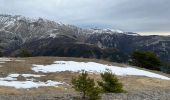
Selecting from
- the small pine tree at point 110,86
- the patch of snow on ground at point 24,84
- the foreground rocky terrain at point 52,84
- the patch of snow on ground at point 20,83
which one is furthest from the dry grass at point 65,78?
the small pine tree at point 110,86

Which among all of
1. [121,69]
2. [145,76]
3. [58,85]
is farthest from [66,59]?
[58,85]

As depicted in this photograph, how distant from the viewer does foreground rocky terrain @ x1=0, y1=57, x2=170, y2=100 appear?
3684cm

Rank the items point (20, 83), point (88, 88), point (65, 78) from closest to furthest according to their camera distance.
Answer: point (88, 88), point (20, 83), point (65, 78)

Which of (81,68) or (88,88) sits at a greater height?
(88,88)

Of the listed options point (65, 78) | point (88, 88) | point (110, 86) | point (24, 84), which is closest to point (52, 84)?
point (24, 84)

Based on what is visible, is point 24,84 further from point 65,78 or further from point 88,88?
point 88,88

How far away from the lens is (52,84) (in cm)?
4741

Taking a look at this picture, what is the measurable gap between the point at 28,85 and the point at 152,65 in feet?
191

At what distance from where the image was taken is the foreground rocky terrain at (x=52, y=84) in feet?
121

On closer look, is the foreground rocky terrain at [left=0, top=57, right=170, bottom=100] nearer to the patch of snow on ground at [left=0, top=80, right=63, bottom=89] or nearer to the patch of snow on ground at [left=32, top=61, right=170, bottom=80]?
the patch of snow on ground at [left=0, top=80, right=63, bottom=89]

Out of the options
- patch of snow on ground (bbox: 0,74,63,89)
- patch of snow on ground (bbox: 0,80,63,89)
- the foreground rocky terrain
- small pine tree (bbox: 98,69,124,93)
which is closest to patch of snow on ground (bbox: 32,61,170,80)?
the foreground rocky terrain

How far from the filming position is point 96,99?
32.2 m

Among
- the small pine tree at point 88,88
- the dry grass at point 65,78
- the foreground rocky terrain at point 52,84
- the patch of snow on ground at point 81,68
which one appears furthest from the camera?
the patch of snow on ground at point 81,68

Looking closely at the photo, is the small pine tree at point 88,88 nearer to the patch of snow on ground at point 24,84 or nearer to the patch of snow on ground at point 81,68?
the patch of snow on ground at point 24,84
